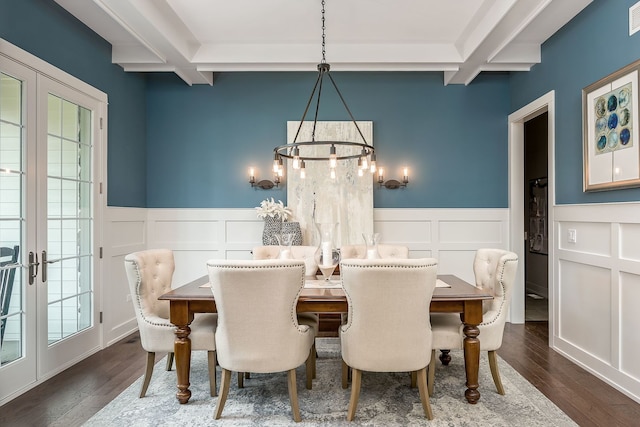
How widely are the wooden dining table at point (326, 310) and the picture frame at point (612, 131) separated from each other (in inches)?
54.9

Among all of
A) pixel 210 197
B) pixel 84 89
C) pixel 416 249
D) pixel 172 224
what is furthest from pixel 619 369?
pixel 84 89

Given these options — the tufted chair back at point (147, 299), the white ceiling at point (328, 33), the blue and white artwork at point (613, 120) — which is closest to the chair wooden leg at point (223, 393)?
the tufted chair back at point (147, 299)

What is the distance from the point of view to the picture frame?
8.98ft

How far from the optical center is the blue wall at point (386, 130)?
4.78 m

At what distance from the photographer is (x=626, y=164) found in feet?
9.23

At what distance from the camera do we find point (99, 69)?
151 inches

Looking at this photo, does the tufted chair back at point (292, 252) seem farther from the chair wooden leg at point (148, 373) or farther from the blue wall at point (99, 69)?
the blue wall at point (99, 69)

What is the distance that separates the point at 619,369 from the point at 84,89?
4.82m

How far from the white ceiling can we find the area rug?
9.26ft

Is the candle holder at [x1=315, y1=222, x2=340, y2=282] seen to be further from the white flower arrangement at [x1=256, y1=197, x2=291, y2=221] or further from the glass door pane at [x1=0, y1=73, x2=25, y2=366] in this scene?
the glass door pane at [x1=0, y1=73, x2=25, y2=366]

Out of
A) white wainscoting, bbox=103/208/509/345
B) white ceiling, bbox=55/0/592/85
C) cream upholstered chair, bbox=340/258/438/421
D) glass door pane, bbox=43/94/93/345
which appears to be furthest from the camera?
white wainscoting, bbox=103/208/509/345

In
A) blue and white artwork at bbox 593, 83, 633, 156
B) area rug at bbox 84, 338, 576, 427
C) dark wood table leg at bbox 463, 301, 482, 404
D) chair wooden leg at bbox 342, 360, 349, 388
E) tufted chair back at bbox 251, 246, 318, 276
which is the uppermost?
blue and white artwork at bbox 593, 83, 633, 156

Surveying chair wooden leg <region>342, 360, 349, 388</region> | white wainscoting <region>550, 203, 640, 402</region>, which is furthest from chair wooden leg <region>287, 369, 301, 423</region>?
white wainscoting <region>550, 203, 640, 402</region>

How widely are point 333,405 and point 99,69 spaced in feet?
11.9
